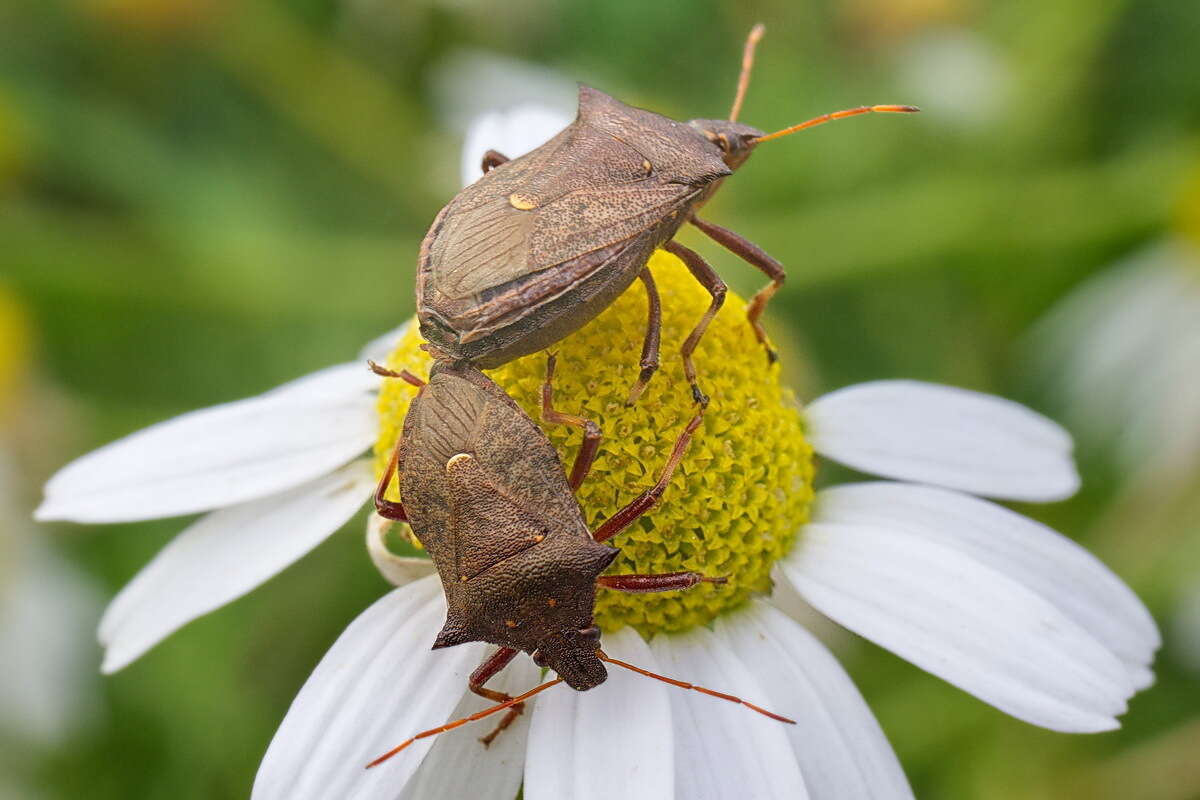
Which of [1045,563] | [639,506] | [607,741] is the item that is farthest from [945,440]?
[607,741]

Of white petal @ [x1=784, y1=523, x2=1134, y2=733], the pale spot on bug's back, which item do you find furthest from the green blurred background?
the pale spot on bug's back

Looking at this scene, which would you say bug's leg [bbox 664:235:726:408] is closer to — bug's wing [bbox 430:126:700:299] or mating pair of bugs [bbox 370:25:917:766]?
mating pair of bugs [bbox 370:25:917:766]

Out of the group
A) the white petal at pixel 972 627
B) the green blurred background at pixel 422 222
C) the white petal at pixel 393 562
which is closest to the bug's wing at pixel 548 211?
the white petal at pixel 393 562

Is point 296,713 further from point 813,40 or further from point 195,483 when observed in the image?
point 813,40

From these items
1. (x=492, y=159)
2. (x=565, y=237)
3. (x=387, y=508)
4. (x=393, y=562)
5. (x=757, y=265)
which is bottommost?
(x=393, y=562)

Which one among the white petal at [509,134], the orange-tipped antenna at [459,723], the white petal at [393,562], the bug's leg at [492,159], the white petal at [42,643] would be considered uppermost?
the white petal at [509,134]

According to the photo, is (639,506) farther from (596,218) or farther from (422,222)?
(422,222)

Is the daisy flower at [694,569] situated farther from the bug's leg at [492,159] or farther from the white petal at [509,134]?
the white petal at [509,134]
